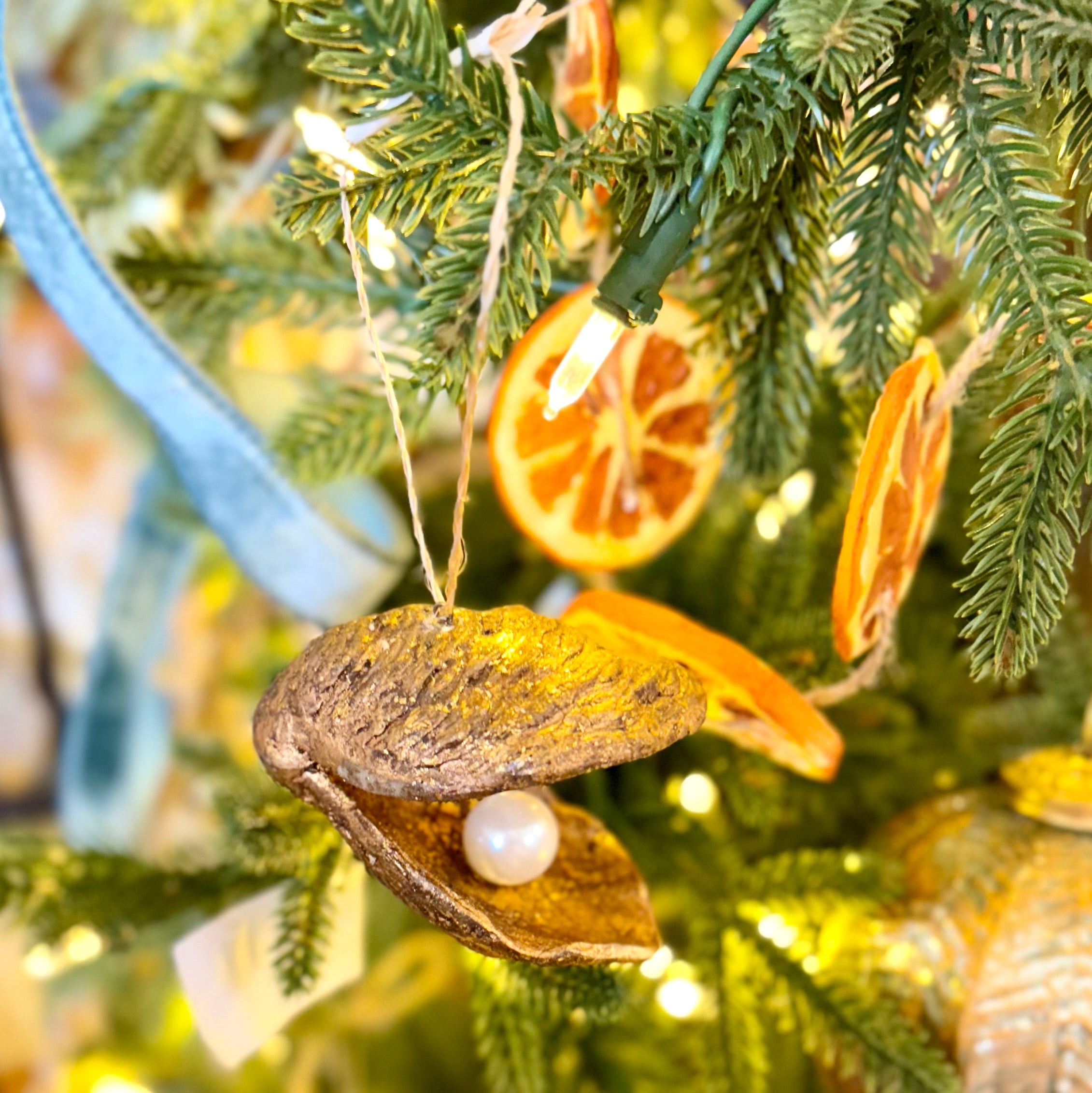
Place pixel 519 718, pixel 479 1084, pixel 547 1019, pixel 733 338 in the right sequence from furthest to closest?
pixel 479 1084
pixel 547 1019
pixel 733 338
pixel 519 718

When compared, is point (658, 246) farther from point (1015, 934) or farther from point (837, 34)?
point (1015, 934)

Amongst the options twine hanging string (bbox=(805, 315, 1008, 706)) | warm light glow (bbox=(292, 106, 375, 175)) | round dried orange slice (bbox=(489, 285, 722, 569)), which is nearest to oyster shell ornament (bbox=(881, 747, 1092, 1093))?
twine hanging string (bbox=(805, 315, 1008, 706))

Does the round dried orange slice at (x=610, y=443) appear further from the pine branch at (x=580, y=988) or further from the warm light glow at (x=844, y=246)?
the pine branch at (x=580, y=988)

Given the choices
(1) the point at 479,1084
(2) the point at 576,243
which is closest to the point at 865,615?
(2) the point at 576,243

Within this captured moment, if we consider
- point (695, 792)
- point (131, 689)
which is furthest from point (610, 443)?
point (131, 689)

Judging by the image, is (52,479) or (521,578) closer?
(521,578)

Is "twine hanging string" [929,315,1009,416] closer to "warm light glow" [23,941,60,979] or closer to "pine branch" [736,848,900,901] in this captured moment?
"pine branch" [736,848,900,901]

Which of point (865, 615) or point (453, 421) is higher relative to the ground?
point (865, 615)

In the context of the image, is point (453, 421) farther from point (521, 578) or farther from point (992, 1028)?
point (992, 1028)

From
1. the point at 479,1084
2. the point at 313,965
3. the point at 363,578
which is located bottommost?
the point at 479,1084
